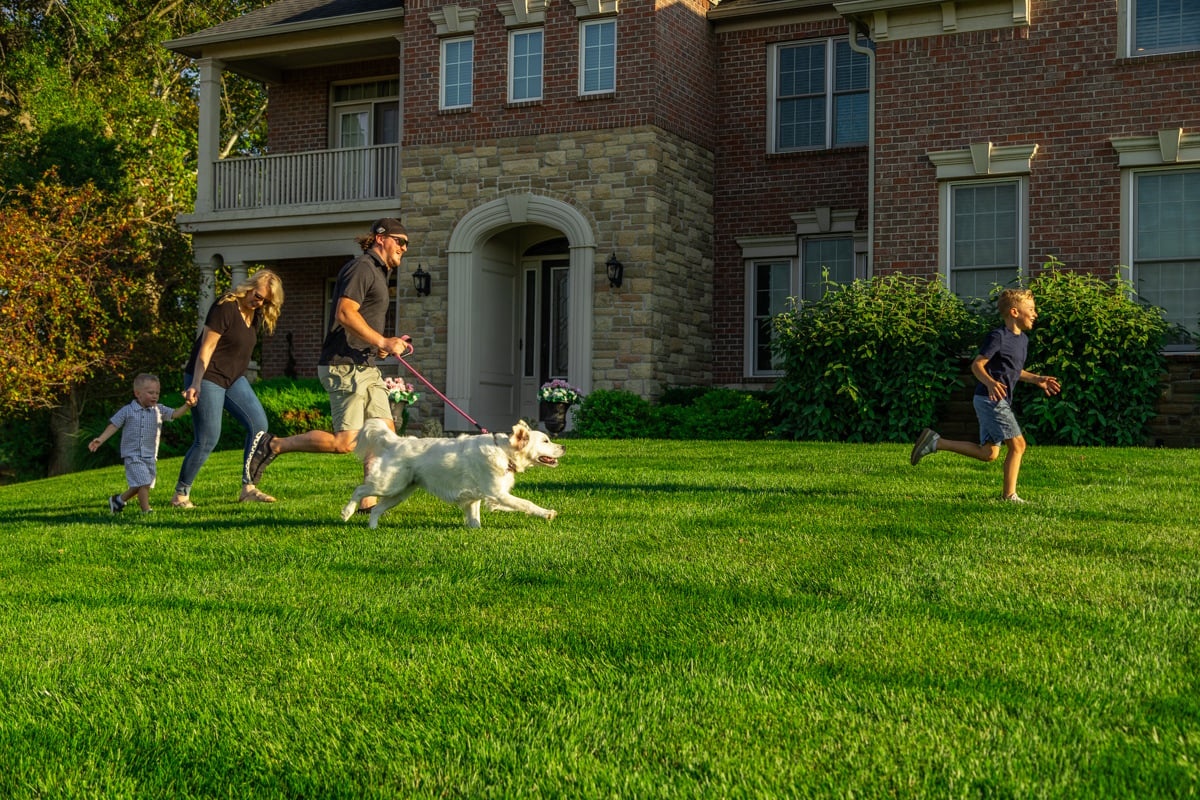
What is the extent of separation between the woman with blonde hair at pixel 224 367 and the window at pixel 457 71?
1104cm

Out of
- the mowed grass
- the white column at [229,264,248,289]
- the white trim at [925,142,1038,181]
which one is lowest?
the mowed grass

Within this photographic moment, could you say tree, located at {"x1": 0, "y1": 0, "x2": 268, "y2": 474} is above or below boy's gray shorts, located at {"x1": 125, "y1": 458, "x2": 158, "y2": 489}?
above

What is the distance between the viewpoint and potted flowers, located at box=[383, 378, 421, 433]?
16766 mm

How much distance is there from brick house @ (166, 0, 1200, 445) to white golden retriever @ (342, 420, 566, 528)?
1024cm

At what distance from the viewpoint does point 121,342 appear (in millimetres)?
22875

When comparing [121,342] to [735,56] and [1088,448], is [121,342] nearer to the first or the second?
[735,56]

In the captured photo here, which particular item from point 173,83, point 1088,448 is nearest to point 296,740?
point 1088,448

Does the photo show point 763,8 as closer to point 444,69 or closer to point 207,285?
point 444,69

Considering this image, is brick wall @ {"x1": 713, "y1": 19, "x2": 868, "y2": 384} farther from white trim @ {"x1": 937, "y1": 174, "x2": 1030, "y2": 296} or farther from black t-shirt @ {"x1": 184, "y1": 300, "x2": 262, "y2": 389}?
black t-shirt @ {"x1": 184, "y1": 300, "x2": 262, "y2": 389}

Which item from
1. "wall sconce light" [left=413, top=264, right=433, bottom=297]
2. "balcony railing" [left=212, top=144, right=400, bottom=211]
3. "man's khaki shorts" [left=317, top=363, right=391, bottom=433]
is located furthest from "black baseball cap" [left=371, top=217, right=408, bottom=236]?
"balcony railing" [left=212, top=144, right=400, bottom=211]

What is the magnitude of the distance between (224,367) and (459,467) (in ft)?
8.17

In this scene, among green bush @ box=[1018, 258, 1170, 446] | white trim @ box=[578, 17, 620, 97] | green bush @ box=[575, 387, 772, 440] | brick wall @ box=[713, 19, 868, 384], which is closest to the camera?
green bush @ box=[1018, 258, 1170, 446]

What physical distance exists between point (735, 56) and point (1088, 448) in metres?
9.42

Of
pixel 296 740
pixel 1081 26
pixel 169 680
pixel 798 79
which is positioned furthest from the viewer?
pixel 798 79
